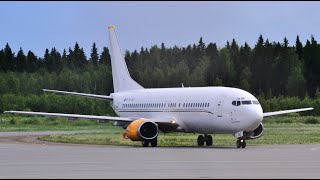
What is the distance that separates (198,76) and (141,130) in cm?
5909

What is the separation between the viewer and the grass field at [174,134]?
162 feet

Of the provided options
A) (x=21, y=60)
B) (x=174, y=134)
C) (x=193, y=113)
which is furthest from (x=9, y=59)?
(x=193, y=113)

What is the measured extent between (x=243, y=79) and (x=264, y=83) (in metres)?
5.71

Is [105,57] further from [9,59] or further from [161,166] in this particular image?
[161,166]

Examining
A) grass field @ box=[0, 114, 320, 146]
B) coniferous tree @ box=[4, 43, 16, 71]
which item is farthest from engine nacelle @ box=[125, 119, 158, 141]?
coniferous tree @ box=[4, 43, 16, 71]

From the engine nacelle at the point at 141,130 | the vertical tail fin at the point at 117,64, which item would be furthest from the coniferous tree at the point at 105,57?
the engine nacelle at the point at 141,130

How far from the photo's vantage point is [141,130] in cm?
4678

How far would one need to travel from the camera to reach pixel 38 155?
3459 centimetres

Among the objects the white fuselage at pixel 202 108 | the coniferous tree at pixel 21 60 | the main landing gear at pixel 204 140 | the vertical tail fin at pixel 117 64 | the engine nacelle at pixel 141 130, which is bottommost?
the main landing gear at pixel 204 140

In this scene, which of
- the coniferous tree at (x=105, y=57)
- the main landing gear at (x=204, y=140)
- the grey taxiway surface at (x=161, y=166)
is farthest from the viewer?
the coniferous tree at (x=105, y=57)

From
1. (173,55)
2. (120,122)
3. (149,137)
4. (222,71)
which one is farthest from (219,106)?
(173,55)

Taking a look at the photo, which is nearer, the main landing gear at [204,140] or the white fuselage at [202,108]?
the white fuselage at [202,108]

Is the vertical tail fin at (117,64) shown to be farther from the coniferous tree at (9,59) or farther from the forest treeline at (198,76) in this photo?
the coniferous tree at (9,59)

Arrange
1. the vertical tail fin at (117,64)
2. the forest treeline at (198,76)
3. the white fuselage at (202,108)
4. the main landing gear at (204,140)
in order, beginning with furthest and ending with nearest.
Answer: the forest treeline at (198,76) → the vertical tail fin at (117,64) → the main landing gear at (204,140) → the white fuselage at (202,108)
